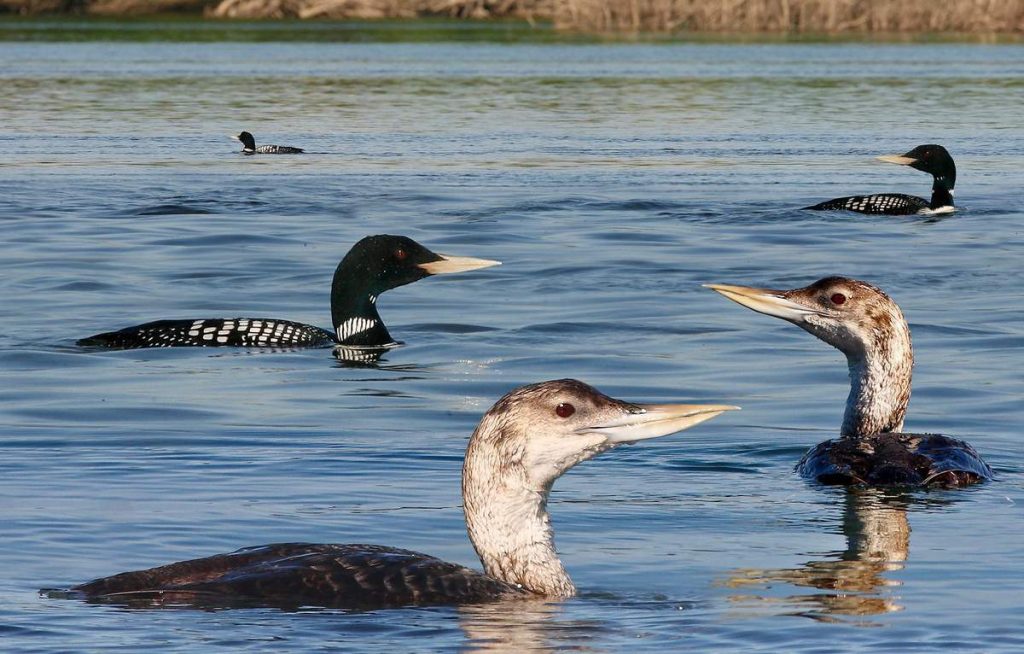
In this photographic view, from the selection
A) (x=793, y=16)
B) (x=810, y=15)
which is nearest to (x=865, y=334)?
(x=793, y=16)

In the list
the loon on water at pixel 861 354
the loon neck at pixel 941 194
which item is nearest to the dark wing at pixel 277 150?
the loon neck at pixel 941 194

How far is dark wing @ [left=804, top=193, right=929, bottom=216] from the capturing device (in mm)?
21375

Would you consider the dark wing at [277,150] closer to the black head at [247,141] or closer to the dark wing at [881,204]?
the black head at [247,141]

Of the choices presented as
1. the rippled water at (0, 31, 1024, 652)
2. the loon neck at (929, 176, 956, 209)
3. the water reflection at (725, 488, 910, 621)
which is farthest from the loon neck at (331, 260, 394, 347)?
the loon neck at (929, 176, 956, 209)

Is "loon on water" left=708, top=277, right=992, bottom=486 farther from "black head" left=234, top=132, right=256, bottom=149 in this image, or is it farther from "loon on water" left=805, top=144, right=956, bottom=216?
"black head" left=234, top=132, right=256, bottom=149

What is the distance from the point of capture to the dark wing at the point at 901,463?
9102 mm

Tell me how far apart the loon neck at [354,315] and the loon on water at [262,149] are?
14.3 metres

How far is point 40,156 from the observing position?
2736 cm

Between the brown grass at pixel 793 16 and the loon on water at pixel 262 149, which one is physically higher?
the loon on water at pixel 262 149

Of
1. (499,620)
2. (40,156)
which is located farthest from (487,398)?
(40,156)

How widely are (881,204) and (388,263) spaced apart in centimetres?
881

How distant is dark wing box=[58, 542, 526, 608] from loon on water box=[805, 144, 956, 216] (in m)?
15.2

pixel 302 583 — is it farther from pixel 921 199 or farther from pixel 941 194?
pixel 941 194

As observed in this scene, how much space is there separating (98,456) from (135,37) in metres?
54.4
